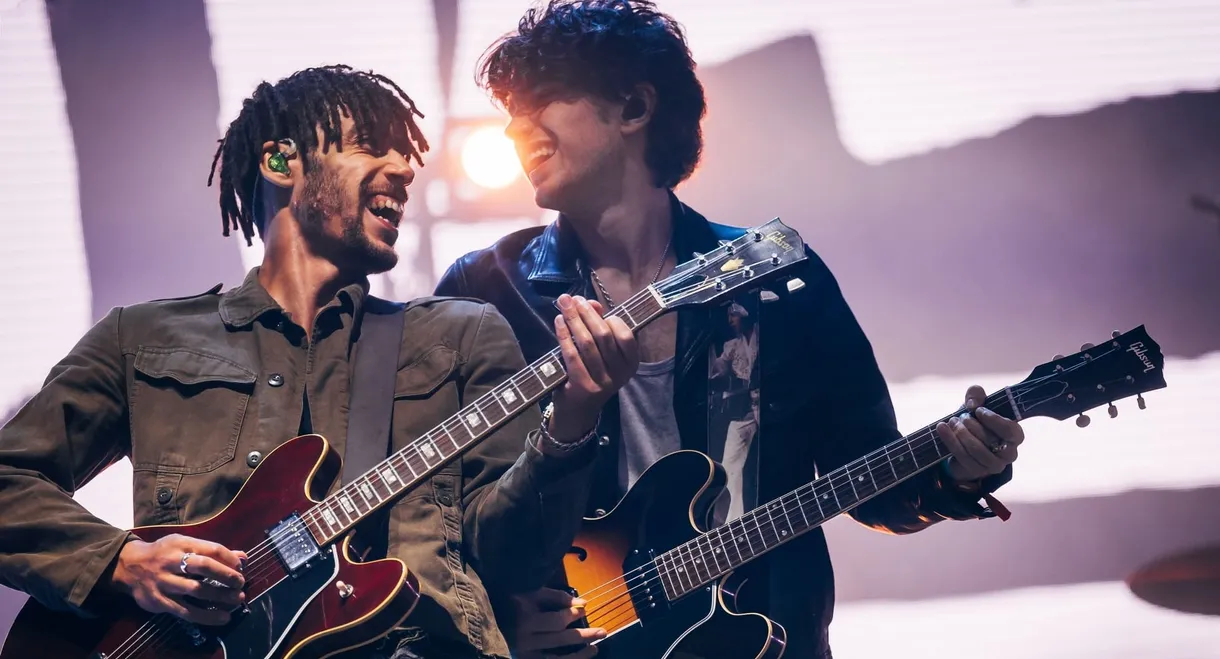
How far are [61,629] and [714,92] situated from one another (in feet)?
7.10

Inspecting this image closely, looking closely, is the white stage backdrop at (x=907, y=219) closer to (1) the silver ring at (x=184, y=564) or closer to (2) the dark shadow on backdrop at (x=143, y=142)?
(2) the dark shadow on backdrop at (x=143, y=142)

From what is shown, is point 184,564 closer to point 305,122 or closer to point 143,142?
point 305,122

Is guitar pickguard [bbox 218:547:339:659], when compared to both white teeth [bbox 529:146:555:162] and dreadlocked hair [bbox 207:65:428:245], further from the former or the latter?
white teeth [bbox 529:146:555:162]

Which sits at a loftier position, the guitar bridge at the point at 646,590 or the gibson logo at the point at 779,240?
the gibson logo at the point at 779,240

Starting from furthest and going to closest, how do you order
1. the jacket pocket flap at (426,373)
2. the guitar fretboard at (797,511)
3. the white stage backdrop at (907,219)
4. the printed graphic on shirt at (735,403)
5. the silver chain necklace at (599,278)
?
the white stage backdrop at (907,219)
the silver chain necklace at (599,278)
the printed graphic on shirt at (735,403)
the guitar fretboard at (797,511)
the jacket pocket flap at (426,373)

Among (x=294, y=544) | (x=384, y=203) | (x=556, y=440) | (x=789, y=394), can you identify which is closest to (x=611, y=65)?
(x=384, y=203)

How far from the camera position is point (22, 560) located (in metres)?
2.12

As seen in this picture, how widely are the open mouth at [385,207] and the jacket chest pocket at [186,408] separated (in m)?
0.50

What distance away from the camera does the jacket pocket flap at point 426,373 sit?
93.4 inches

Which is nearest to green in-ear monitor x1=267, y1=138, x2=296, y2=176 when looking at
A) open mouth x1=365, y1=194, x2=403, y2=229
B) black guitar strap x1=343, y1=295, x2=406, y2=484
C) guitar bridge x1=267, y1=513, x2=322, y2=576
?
open mouth x1=365, y1=194, x2=403, y2=229

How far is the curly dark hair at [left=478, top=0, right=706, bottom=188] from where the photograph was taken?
2928mm

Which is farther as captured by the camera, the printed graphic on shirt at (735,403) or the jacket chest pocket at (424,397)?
the printed graphic on shirt at (735,403)

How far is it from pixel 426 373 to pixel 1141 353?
1.65 m

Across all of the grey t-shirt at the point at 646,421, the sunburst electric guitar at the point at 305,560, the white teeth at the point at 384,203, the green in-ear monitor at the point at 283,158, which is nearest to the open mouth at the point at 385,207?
the white teeth at the point at 384,203
